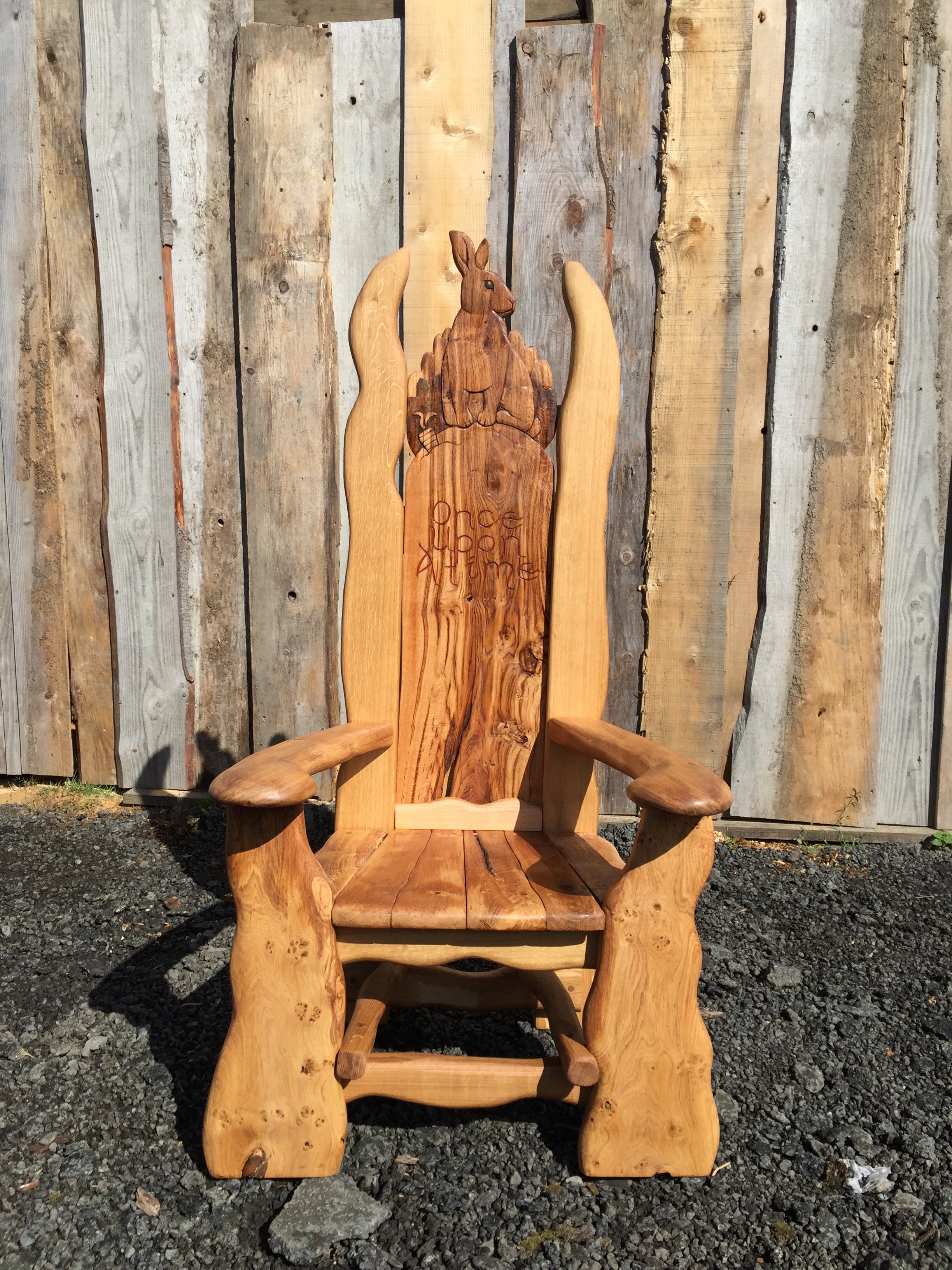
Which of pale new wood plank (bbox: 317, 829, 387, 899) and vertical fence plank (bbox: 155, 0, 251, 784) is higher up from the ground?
vertical fence plank (bbox: 155, 0, 251, 784)

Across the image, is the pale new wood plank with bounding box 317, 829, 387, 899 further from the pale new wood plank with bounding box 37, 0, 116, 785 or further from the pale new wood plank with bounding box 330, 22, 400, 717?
the pale new wood plank with bounding box 37, 0, 116, 785

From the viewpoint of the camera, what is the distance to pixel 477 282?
1862mm

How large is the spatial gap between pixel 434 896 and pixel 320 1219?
1.69 ft

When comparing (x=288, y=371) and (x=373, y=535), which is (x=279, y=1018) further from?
(x=288, y=371)

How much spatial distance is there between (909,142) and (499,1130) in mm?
2865

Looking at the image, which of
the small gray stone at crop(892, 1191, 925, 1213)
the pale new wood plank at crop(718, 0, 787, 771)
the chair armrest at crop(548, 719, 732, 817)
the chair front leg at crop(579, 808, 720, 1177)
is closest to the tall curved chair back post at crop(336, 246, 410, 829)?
the chair armrest at crop(548, 719, 732, 817)

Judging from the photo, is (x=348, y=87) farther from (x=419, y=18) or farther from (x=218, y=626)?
(x=218, y=626)

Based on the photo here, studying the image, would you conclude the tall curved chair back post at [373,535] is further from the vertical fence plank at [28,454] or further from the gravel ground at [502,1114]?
the vertical fence plank at [28,454]

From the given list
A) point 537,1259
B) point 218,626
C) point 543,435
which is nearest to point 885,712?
point 543,435

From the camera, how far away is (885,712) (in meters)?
2.76

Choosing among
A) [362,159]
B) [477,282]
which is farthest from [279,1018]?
[362,159]

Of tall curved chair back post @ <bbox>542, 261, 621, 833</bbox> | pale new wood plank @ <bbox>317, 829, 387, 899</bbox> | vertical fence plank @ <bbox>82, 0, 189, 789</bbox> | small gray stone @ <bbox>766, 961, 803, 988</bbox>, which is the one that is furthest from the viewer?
vertical fence plank @ <bbox>82, 0, 189, 789</bbox>

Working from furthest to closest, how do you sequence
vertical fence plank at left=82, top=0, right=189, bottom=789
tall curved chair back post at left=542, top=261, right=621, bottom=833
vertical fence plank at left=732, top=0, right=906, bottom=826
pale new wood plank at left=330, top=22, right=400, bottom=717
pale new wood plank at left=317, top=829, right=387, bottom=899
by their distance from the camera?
vertical fence plank at left=82, top=0, right=189, bottom=789 → pale new wood plank at left=330, top=22, right=400, bottom=717 → vertical fence plank at left=732, top=0, right=906, bottom=826 → tall curved chair back post at left=542, top=261, right=621, bottom=833 → pale new wood plank at left=317, top=829, right=387, bottom=899

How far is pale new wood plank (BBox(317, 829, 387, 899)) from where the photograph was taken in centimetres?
147
